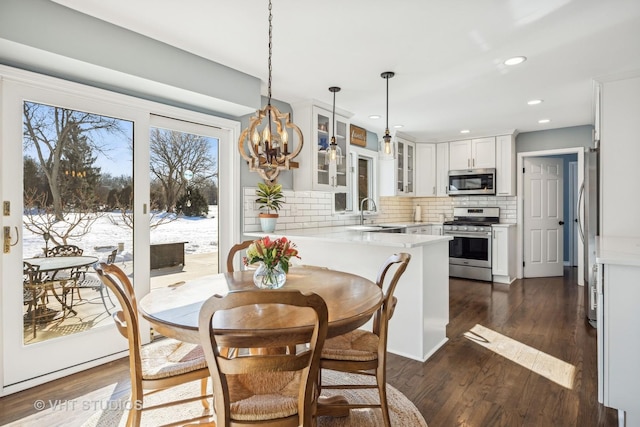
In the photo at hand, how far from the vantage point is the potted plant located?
363cm

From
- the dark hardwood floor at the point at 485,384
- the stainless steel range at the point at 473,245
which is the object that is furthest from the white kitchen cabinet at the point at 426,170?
the dark hardwood floor at the point at 485,384

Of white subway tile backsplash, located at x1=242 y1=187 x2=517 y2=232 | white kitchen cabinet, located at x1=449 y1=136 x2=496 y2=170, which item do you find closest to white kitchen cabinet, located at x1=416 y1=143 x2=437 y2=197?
white kitchen cabinet, located at x1=449 y1=136 x2=496 y2=170

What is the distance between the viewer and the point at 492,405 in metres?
2.07

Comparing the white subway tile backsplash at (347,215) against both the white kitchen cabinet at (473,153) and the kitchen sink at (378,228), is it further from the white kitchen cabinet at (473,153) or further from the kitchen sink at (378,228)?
the white kitchen cabinet at (473,153)

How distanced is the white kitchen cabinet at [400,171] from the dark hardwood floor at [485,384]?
2.64 meters

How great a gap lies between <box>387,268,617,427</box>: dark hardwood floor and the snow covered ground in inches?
75.9

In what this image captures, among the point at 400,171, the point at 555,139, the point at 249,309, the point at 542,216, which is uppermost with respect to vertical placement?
the point at 555,139

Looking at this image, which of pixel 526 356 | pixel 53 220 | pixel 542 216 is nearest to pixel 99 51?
pixel 53 220

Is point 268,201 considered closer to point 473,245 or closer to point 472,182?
point 473,245

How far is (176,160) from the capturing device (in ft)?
10.3

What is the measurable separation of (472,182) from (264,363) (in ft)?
18.0

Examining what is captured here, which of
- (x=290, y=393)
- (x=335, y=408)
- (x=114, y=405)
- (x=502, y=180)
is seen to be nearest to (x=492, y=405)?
(x=335, y=408)

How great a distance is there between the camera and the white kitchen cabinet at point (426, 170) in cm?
625

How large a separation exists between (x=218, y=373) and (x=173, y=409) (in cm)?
118
